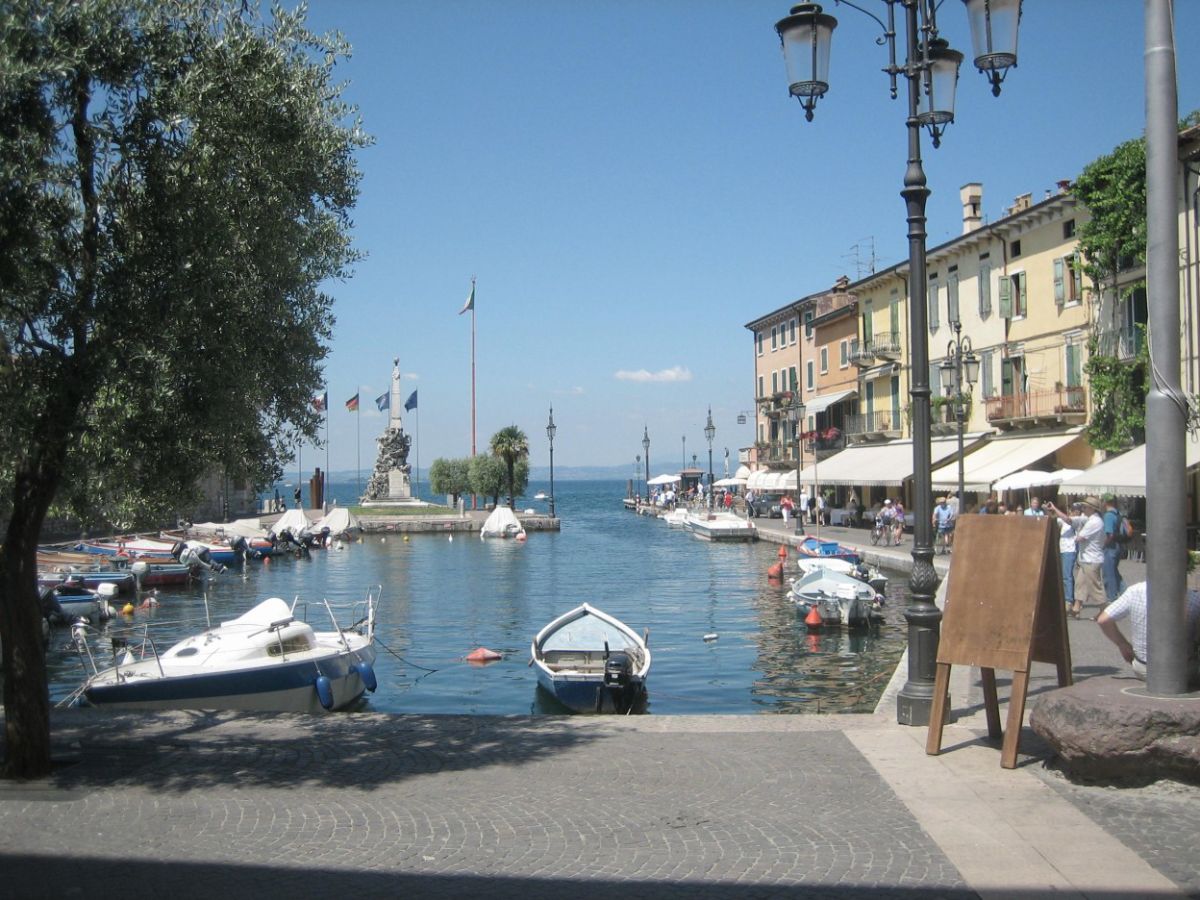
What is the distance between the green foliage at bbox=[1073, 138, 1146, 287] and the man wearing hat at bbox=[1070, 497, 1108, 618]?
16400mm

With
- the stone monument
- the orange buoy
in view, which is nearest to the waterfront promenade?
the orange buoy

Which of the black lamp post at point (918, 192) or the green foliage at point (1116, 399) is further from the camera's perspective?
the green foliage at point (1116, 399)

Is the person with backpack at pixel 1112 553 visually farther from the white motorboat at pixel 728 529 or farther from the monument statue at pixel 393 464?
the monument statue at pixel 393 464

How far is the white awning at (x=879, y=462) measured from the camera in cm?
4378

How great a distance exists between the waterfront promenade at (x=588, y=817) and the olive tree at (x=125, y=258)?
5.37 feet

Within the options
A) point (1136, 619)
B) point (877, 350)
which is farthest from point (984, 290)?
point (1136, 619)

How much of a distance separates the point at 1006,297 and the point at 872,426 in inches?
587

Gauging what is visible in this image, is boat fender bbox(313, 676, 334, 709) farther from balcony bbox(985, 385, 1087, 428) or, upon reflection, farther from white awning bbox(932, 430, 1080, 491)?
balcony bbox(985, 385, 1087, 428)

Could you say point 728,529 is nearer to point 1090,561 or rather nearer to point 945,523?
point 945,523

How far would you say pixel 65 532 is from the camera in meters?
50.0

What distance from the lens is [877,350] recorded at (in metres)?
52.4

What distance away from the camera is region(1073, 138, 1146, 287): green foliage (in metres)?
32.2

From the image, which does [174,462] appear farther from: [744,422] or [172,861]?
[744,422]

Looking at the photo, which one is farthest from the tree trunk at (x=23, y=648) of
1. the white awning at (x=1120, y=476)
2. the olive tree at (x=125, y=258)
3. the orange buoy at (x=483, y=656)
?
the white awning at (x=1120, y=476)
